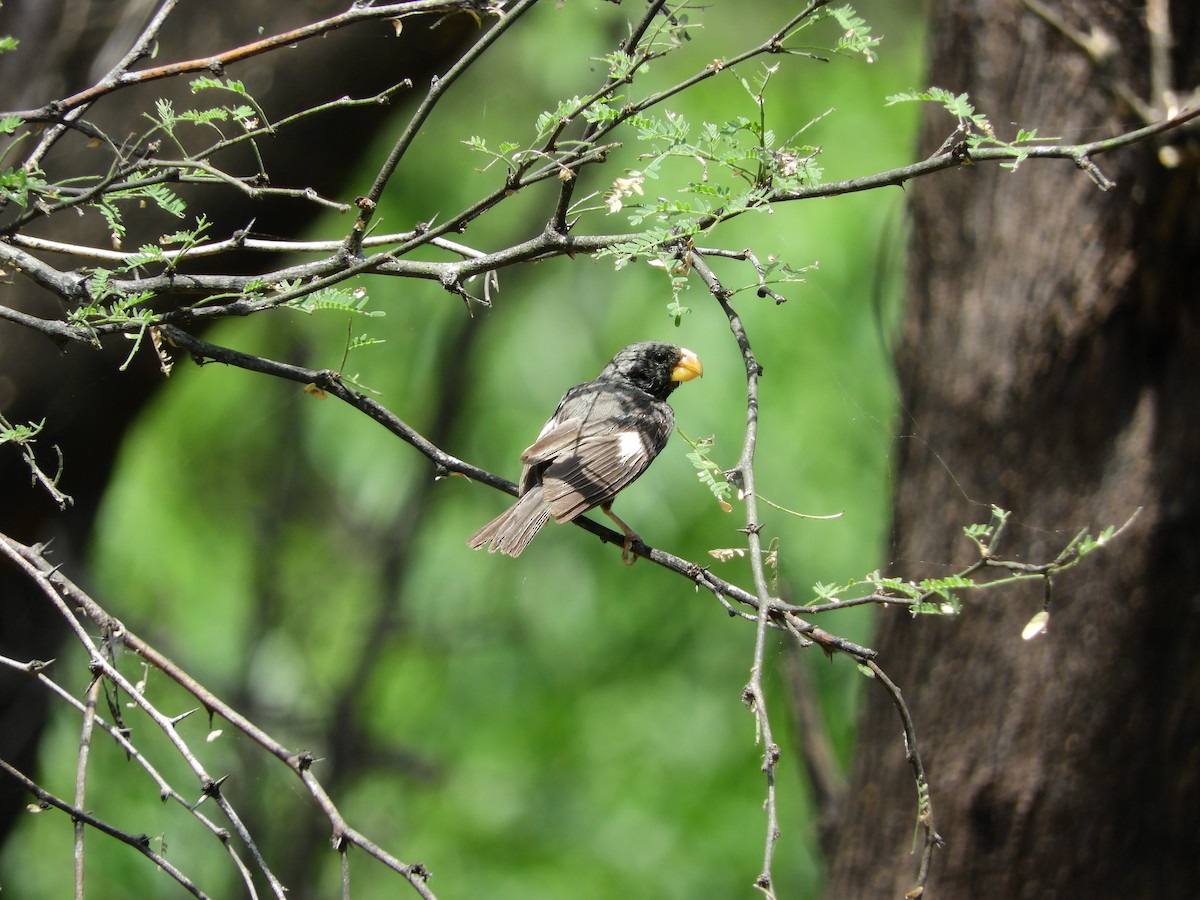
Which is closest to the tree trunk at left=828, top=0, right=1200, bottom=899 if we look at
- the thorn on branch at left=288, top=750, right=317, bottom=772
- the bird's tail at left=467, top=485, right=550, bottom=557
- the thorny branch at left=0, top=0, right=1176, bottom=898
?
the bird's tail at left=467, top=485, right=550, bottom=557

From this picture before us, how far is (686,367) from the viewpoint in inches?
155

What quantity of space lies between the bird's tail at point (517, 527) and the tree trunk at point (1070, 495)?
1701mm

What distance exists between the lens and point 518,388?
699 centimetres

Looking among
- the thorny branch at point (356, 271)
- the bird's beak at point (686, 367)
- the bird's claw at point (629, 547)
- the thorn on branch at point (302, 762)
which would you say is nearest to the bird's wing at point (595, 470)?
the bird's claw at point (629, 547)

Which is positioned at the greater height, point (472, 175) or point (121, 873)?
point (472, 175)

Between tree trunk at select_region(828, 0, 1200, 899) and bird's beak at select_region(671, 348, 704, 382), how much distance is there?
102 centimetres

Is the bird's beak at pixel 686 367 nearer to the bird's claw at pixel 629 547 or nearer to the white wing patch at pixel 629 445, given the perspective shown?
the white wing patch at pixel 629 445

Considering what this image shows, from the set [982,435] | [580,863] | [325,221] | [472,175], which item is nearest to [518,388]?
[472,175]

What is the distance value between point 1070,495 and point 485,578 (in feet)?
13.7

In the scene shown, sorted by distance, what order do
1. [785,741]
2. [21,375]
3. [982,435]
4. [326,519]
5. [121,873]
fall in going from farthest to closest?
[785,741], [326,519], [121,873], [982,435], [21,375]

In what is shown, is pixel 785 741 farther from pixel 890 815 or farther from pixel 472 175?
pixel 472 175

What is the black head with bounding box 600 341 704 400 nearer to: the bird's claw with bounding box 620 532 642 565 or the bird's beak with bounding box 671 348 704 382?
the bird's beak with bounding box 671 348 704 382

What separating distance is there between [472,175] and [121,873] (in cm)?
473

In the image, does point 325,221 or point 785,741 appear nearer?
point 325,221
